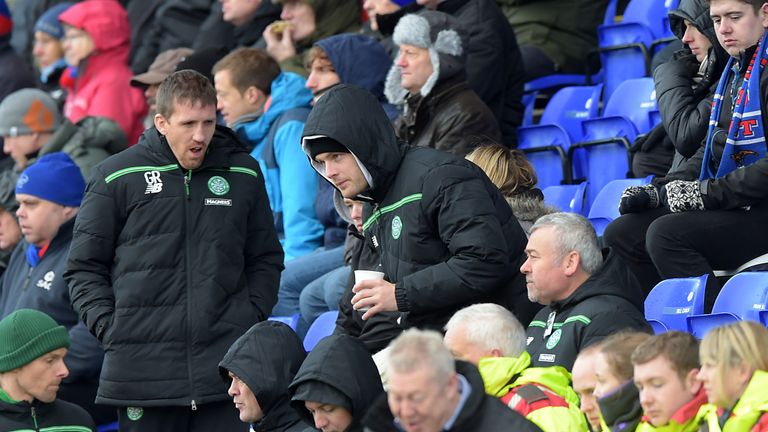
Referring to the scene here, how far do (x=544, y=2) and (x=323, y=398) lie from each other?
5132 millimetres

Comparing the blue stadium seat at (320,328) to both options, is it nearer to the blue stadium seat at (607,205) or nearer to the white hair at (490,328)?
the blue stadium seat at (607,205)

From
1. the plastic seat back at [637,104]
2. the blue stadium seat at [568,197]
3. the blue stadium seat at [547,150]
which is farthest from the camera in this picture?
the blue stadium seat at [547,150]

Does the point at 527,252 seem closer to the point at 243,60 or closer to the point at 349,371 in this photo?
the point at 349,371

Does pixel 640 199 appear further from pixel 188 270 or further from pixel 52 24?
pixel 52 24

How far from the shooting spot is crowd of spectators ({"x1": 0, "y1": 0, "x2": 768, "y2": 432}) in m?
4.39

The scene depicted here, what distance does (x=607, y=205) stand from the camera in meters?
7.13

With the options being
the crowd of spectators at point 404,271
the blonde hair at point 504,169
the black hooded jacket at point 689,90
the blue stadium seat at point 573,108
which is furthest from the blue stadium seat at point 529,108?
the blonde hair at point 504,169

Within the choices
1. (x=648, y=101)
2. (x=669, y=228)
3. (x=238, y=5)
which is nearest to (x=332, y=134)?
(x=669, y=228)

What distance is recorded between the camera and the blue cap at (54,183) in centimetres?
771

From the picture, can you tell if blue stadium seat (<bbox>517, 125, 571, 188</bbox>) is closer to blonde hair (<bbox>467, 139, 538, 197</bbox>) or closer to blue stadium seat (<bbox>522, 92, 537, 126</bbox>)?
blue stadium seat (<bbox>522, 92, 537, 126</bbox>)

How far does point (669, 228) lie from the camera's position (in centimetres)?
598

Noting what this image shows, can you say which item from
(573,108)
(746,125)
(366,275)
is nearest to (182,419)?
(366,275)

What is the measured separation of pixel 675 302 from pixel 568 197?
1.78 meters

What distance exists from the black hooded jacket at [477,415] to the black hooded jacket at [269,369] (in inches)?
53.0
